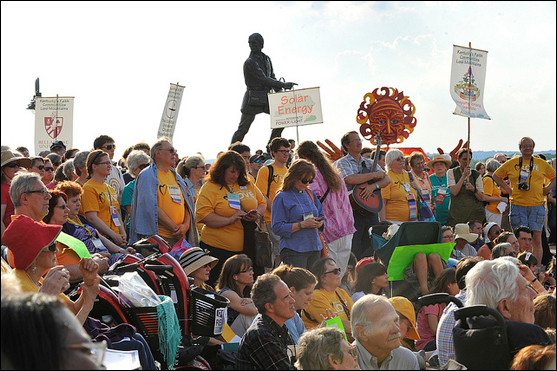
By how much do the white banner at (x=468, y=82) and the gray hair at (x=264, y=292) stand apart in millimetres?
6870

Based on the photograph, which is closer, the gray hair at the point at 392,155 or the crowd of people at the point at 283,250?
the crowd of people at the point at 283,250

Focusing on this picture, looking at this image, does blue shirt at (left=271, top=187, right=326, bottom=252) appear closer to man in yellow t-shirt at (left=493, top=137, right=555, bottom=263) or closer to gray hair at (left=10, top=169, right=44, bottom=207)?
gray hair at (left=10, top=169, right=44, bottom=207)

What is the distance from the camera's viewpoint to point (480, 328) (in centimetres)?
288

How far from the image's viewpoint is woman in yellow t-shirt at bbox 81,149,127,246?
225 inches

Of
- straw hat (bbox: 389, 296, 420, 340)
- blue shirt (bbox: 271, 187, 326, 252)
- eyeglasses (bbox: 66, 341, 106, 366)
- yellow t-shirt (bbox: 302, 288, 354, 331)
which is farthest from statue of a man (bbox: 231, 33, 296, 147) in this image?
eyeglasses (bbox: 66, 341, 106, 366)

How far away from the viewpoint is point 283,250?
5961 mm

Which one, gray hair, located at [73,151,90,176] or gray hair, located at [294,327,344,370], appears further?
gray hair, located at [73,151,90,176]

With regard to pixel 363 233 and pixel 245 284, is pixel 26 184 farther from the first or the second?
pixel 363 233

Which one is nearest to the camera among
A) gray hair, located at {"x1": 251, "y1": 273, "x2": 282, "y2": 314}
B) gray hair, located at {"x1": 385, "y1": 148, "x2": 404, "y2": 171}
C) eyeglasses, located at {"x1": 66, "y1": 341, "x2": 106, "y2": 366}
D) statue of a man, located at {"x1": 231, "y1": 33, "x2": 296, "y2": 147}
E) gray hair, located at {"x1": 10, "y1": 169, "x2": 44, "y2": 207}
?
eyeglasses, located at {"x1": 66, "y1": 341, "x2": 106, "y2": 366}

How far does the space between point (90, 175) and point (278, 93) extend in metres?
5.66

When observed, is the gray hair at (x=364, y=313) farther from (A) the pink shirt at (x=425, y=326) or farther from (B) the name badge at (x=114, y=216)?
(B) the name badge at (x=114, y=216)

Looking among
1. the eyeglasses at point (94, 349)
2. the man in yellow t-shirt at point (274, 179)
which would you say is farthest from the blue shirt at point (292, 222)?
the eyeglasses at point (94, 349)

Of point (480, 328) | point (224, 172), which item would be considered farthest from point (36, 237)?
point (224, 172)

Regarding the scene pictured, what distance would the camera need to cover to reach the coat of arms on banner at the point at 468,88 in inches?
394
